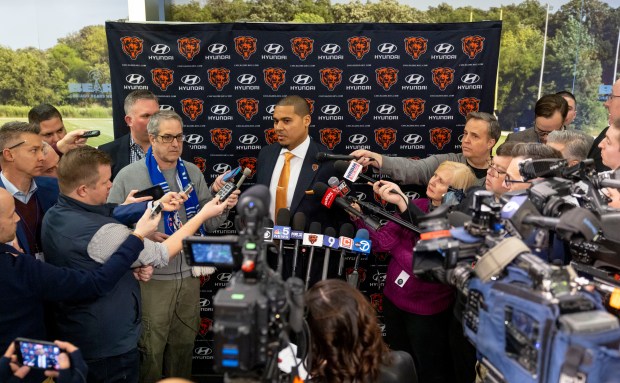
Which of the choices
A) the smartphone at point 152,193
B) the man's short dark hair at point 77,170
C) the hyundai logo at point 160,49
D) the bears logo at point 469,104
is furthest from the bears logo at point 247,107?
the man's short dark hair at point 77,170

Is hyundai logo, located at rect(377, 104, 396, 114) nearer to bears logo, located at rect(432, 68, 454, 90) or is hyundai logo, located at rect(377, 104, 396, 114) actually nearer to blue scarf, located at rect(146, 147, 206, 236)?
bears logo, located at rect(432, 68, 454, 90)

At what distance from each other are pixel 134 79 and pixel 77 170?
6.43 feet

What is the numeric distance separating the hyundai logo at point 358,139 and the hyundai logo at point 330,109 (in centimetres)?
26

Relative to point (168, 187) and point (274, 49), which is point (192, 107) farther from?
point (168, 187)

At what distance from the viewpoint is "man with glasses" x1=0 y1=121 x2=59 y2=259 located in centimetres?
285

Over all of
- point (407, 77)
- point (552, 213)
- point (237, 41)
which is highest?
point (237, 41)

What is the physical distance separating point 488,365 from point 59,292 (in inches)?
72.1

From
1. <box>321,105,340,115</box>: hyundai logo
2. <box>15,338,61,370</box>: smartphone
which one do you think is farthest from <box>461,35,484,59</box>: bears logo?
<box>15,338,61,370</box>: smartphone

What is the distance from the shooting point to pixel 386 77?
4.29 m

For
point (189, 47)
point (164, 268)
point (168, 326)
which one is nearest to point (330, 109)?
point (189, 47)

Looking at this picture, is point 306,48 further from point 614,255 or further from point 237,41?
point 614,255

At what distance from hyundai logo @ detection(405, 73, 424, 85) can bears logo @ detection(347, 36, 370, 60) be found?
1.36ft

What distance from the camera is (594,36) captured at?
6398 millimetres

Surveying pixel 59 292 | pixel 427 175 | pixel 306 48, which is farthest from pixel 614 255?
pixel 306 48
